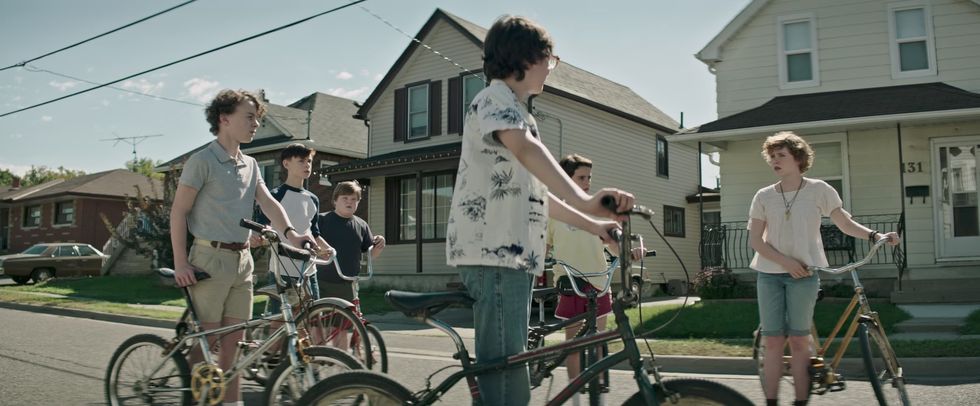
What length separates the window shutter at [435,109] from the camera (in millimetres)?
22984

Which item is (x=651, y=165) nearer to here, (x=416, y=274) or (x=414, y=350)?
(x=416, y=274)

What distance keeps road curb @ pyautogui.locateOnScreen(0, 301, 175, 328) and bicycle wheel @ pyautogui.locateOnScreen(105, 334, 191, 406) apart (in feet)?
29.9

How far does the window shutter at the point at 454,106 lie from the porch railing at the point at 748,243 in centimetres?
807

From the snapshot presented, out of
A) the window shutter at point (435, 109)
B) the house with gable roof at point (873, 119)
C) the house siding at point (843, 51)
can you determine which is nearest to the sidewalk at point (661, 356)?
the house with gable roof at point (873, 119)

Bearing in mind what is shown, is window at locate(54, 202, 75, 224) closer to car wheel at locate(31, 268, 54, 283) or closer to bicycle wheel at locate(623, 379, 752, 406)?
car wheel at locate(31, 268, 54, 283)

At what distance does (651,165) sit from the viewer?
85.8 feet

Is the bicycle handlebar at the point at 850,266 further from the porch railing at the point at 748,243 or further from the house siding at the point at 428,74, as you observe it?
the house siding at the point at 428,74

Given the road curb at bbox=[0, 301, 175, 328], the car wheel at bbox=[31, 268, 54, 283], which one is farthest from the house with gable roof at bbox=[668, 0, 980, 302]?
the car wheel at bbox=[31, 268, 54, 283]

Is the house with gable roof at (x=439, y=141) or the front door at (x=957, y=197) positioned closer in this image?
the front door at (x=957, y=197)

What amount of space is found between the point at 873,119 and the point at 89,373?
13103 mm

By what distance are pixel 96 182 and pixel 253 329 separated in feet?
150

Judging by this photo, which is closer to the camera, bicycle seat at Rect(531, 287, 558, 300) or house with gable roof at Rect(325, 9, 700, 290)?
bicycle seat at Rect(531, 287, 558, 300)

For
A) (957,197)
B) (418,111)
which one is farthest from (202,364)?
(418,111)

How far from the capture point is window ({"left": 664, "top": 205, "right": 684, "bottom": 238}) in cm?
2668
